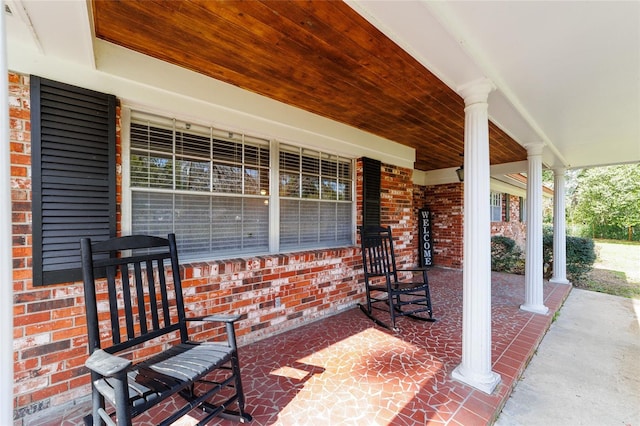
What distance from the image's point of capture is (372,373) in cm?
224

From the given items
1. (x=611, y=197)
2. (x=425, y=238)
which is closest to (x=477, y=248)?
(x=425, y=238)

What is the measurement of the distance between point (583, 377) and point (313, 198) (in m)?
3.24

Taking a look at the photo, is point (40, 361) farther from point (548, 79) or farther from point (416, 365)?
point (548, 79)

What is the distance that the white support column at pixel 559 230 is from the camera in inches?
206

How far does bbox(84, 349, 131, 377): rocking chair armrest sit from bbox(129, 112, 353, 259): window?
121 centimetres

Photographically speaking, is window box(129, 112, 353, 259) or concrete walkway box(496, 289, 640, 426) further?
window box(129, 112, 353, 259)

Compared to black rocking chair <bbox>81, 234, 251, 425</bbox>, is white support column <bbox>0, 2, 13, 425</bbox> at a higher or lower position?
higher

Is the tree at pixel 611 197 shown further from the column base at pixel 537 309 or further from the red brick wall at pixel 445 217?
the column base at pixel 537 309

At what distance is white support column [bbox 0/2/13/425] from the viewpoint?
0.75 metres

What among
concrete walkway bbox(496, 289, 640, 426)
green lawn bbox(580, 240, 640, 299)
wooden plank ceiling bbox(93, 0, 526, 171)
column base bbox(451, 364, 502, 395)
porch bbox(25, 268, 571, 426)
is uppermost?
wooden plank ceiling bbox(93, 0, 526, 171)

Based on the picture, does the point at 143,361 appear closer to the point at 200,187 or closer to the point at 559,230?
the point at 200,187

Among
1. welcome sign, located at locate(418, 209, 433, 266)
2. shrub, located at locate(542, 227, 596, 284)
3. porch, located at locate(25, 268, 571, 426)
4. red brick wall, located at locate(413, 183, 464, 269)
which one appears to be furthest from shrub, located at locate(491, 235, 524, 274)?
porch, located at locate(25, 268, 571, 426)

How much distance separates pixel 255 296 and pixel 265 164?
4.84 ft

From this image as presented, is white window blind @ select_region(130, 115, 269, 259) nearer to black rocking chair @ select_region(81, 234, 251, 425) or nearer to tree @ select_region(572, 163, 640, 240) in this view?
black rocking chair @ select_region(81, 234, 251, 425)
